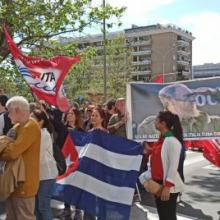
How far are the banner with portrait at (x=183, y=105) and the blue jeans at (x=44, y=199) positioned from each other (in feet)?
5.44

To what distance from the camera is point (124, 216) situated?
20.1ft

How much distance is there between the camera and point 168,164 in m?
5.22

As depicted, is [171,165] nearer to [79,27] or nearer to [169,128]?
[169,128]

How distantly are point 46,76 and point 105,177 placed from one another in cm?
232

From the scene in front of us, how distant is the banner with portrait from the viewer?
7.14m

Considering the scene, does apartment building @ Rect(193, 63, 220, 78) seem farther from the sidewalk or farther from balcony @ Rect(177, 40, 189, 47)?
the sidewalk

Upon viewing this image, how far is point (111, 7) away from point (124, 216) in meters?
13.8

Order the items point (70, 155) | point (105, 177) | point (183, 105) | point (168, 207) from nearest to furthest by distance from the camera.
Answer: point (168, 207)
point (105, 177)
point (70, 155)
point (183, 105)

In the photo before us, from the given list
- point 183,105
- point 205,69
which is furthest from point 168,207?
point 205,69

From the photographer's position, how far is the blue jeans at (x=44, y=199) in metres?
5.92

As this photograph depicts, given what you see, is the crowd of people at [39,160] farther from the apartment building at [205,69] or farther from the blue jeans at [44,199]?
the apartment building at [205,69]

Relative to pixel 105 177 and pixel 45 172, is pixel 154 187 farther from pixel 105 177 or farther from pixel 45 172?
pixel 45 172

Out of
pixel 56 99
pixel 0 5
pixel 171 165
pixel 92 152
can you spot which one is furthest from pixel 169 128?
pixel 0 5

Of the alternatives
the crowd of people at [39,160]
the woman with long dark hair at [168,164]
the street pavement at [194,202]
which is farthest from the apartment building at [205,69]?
the woman with long dark hair at [168,164]
